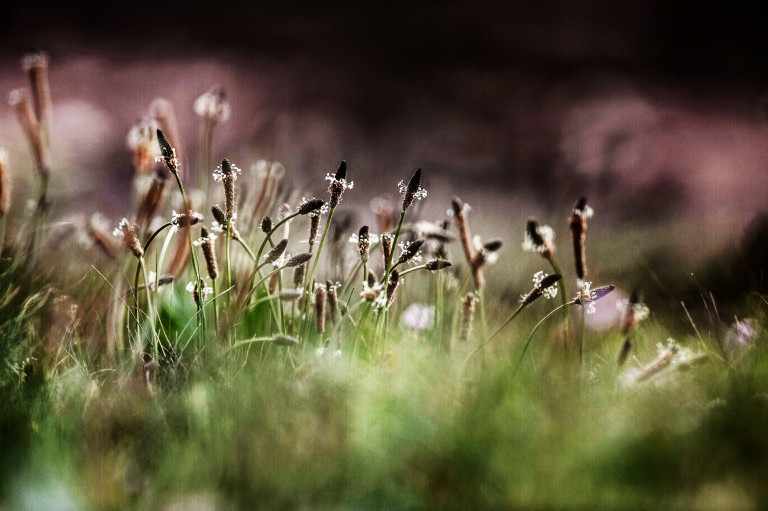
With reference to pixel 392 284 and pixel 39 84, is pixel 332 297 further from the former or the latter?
pixel 39 84

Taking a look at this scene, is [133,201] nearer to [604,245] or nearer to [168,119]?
[168,119]

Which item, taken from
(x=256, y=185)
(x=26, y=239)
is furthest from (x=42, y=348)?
(x=256, y=185)

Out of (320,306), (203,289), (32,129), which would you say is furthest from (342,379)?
(32,129)

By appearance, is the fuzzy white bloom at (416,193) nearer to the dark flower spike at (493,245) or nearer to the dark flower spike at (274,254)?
the dark flower spike at (493,245)

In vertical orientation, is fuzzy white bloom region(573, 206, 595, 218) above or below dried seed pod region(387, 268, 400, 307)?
above

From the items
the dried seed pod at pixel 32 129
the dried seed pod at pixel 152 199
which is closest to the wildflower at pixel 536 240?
the dried seed pod at pixel 152 199

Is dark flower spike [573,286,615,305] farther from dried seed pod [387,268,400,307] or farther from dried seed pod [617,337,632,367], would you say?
dried seed pod [387,268,400,307]

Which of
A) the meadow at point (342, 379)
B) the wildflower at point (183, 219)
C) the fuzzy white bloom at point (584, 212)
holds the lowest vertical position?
the meadow at point (342, 379)

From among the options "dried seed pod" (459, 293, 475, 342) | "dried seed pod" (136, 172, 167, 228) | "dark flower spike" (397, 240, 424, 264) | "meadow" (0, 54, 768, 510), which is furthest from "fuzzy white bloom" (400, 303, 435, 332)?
"dried seed pod" (136, 172, 167, 228)
